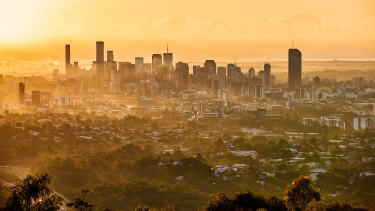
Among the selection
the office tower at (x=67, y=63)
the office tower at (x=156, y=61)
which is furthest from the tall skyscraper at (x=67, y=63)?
the office tower at (x=156, y=61)

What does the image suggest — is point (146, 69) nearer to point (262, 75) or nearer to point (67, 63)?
point (67, 63)

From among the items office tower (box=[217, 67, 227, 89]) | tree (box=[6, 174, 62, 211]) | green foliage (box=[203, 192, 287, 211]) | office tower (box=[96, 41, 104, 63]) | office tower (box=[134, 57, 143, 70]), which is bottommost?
green foliage (box=[203, 192, 287, 211])

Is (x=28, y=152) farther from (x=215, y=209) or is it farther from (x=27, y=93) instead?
(x=27, y=93)

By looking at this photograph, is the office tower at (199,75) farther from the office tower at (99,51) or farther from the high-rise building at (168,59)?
the office tower at (99,51)

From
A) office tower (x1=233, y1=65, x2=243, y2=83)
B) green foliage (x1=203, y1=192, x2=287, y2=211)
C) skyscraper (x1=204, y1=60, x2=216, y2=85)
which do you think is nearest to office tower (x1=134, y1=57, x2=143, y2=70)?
skyscraper (x1=204, y1=60, x2=216, y2=85)

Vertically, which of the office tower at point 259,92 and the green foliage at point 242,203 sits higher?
the office tower at point 259,92

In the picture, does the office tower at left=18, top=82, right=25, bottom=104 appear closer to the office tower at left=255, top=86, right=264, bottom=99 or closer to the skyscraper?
the office tower at left=255, top=86, right=264, bottom=99
